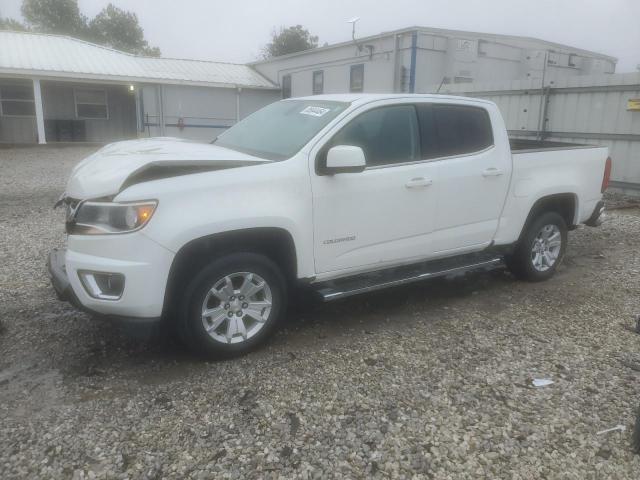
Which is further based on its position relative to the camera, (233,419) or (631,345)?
(631,345)

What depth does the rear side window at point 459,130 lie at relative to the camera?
4.57m

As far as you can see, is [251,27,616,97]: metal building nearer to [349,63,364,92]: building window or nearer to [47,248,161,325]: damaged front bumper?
[349,63,364,92]: building window

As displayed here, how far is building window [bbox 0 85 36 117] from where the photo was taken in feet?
67.5

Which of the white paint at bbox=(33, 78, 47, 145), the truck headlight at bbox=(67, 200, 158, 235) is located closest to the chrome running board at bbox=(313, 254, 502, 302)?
the truck headlight at bbox=(67, 200, 158, 235)

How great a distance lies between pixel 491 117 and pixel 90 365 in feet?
13.1

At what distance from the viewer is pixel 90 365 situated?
142 inches

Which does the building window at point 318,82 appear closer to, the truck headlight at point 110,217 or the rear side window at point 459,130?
the rear side window at point 459,130

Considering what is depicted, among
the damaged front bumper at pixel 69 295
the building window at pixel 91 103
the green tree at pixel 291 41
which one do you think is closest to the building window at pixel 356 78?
the building window at pixel 91 103

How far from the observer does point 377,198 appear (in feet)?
13.4

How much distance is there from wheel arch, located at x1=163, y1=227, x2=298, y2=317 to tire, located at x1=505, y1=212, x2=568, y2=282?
272 centimetres

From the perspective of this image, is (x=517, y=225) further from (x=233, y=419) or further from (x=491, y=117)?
(x=233, y=419)

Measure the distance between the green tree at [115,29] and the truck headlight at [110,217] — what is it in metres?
59.8

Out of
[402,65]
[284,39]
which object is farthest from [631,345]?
[284,39]

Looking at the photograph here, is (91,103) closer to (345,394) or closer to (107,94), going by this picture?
(107,94)
